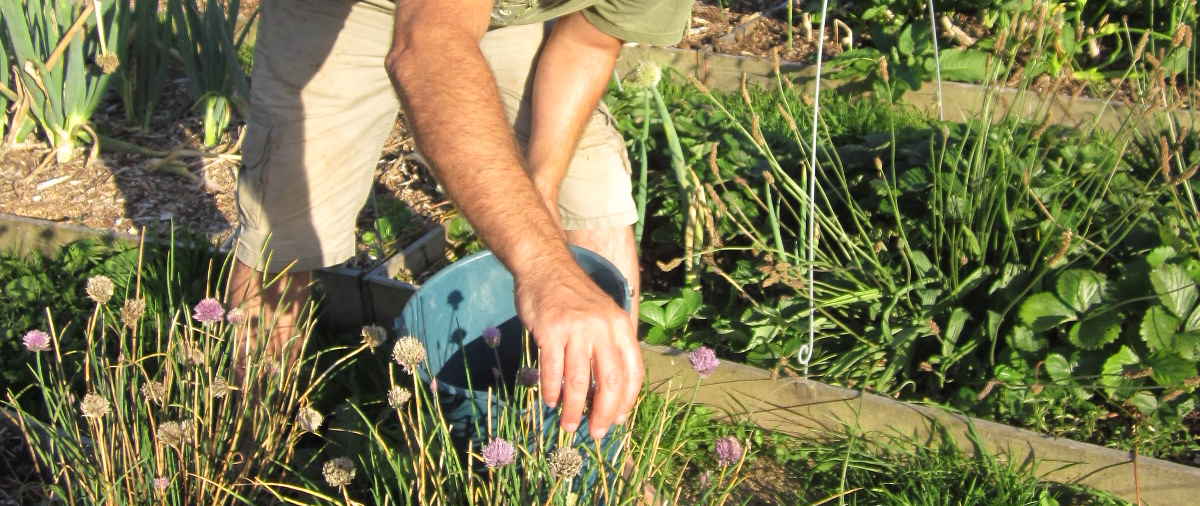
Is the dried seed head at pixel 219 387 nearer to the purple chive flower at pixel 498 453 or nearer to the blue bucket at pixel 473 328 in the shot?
the blue bucket at pixel 473 328

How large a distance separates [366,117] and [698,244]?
3.16ft

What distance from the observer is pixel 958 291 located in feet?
7.91

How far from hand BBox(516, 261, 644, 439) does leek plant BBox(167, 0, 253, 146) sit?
7.92ft

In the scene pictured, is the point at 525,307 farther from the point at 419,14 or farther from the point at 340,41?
the point at 340,41

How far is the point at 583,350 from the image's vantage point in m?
1.08

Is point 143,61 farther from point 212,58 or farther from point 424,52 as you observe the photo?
point 424,52

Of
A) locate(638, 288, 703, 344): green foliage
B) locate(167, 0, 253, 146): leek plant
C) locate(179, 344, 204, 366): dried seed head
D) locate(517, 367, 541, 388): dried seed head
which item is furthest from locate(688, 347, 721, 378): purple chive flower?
locate(167, 0, 253, 146): leek plant

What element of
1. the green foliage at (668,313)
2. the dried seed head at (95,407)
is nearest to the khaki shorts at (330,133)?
the green foliage at (668,313)

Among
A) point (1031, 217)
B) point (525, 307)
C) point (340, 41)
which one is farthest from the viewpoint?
point (1031, 217)

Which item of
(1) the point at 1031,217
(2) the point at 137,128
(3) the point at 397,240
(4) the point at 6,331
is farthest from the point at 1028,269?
(2) the point at 137,128

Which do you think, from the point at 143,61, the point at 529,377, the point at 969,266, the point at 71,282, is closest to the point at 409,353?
the point at 529,377

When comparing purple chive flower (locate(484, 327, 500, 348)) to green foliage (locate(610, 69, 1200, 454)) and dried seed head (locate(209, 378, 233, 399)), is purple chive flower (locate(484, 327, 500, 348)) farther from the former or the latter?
green foliage (locate(610, 69, 1200, 454))

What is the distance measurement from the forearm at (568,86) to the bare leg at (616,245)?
0.28 m

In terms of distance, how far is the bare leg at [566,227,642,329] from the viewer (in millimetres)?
2494
